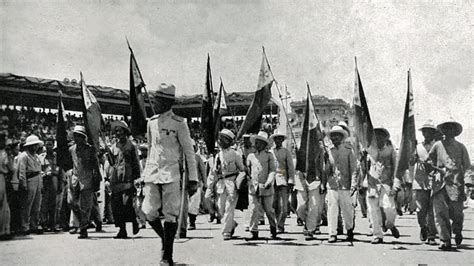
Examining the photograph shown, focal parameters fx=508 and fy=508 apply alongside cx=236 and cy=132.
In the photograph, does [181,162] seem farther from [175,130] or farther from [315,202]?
[315,202]

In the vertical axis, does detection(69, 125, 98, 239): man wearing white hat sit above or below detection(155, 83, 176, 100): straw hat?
below

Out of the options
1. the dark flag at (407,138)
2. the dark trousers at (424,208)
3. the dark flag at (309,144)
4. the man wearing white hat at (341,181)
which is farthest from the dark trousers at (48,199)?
the dark trousers at (424,208)

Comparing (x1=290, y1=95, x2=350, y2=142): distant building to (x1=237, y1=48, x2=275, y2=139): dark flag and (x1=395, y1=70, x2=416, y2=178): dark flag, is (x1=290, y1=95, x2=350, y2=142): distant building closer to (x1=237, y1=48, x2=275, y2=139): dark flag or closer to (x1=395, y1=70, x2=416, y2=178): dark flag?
(x1=237, y1=48, x2=275, y2=139): dark flag

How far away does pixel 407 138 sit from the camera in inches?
336

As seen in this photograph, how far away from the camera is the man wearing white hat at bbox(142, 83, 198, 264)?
20.7 feet

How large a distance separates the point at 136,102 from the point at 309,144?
3326 millimetres

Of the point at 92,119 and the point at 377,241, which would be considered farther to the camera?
the point at 92,119

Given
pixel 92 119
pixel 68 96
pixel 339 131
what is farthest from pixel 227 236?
pixel 68 96

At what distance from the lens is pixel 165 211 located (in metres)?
6.24

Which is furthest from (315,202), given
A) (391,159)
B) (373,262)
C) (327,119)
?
(327,119)

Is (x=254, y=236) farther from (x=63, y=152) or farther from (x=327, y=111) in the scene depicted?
(x=327, y=111)

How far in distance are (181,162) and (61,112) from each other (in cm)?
533

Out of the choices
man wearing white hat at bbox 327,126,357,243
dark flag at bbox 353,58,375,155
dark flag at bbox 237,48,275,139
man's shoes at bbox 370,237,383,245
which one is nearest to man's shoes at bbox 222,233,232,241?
man wearing white hat at bbox 327,126,357,243

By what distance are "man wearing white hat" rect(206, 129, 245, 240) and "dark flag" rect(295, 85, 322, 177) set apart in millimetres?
1217
